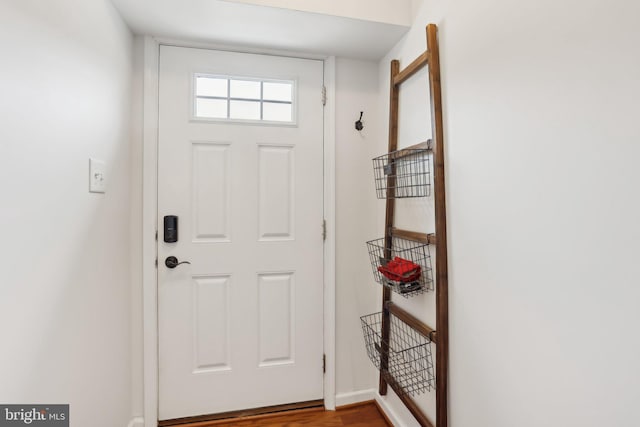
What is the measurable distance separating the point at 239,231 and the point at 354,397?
49.2 inches

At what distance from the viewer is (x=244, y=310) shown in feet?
6.17

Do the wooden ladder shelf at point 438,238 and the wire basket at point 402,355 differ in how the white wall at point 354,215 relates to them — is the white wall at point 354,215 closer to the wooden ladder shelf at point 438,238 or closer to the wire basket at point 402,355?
the wire basket at point 402,355

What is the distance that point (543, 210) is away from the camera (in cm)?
93

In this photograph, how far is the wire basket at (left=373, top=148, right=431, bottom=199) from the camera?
149 centimetres

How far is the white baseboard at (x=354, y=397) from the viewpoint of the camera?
6.52 feet

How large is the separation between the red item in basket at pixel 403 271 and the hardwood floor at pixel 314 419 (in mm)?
980

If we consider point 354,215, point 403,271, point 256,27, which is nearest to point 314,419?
point 403,271

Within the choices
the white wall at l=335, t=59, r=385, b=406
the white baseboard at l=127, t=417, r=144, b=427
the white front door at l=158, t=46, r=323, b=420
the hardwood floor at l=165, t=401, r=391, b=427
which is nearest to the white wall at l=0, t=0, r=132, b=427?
the white baseboard at l=127, t=417, r=144, b=427

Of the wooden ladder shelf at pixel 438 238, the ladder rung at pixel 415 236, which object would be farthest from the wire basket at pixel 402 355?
the ladder rung at pixel 415 236

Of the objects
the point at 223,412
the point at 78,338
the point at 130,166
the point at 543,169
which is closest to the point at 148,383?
the point at 223,412

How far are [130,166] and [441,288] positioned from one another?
64.5 inches

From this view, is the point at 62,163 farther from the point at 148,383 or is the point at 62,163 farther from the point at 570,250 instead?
the point at 570,250

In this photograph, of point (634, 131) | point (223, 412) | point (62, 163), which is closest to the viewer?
point (634, 131)

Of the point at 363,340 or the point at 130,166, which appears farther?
the point at 363,340
